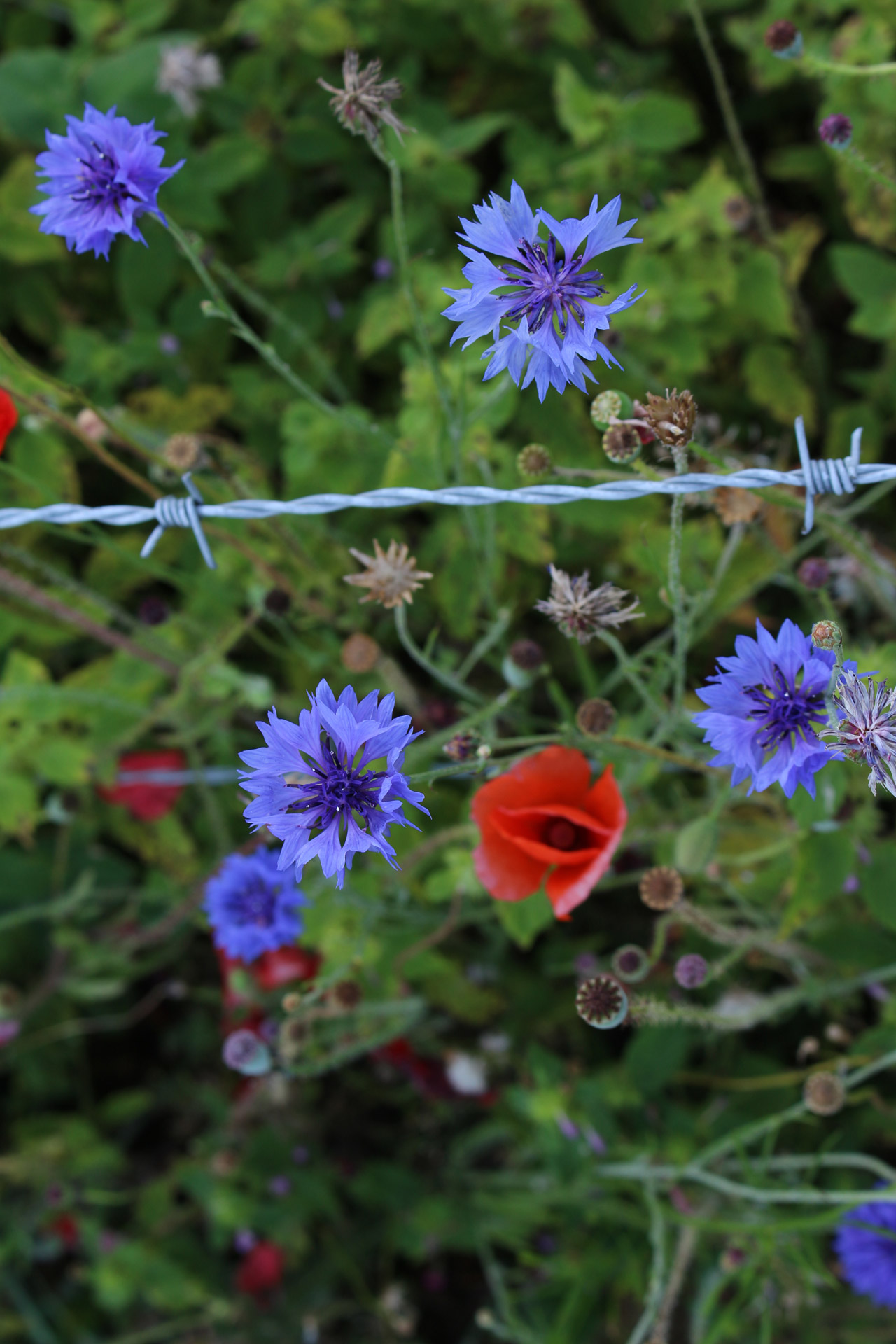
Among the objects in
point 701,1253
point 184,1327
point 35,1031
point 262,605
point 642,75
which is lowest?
point 184,1327

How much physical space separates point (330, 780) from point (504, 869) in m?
0.32

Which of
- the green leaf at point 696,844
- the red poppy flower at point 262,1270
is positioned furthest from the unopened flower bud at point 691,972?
the red poppy flower at point 262,1270

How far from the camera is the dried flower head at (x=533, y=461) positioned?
3.72ft

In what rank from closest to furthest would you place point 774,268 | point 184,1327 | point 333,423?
point 333,423
point 774,268
point 184,1327

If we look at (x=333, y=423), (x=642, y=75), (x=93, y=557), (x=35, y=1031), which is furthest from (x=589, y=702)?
(x=35, y=1031)

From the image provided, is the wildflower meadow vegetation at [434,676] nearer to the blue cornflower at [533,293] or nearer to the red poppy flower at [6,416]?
the red poppy flower at [6,416]

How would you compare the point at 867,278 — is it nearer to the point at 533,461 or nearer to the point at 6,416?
the point at 533,461

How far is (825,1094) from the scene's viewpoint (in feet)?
4.05

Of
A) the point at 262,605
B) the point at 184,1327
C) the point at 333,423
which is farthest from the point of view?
the point at 184,1327

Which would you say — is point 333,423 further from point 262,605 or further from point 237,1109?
point 237,1109

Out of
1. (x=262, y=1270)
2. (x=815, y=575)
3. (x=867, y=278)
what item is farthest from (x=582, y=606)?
(x=262, y=1270)

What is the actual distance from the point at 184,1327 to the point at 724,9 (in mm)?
2918

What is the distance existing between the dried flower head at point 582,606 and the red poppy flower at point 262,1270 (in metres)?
1.65

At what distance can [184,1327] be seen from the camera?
2.11 meters
